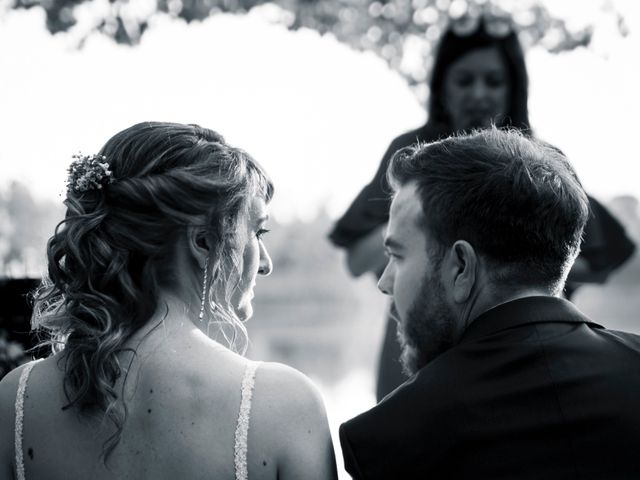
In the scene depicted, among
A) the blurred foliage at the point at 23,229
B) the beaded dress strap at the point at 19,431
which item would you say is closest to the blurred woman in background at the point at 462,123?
the blurred foliage at the point at 23,229

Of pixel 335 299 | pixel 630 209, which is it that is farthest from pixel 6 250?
pixel 335 299

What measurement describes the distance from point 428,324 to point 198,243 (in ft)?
2.10

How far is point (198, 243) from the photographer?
220 cm

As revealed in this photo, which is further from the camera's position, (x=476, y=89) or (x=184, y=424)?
(x=476, y=89)

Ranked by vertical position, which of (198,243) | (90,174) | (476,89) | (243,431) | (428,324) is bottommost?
(243,431)

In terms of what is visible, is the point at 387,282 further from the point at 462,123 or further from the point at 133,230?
the point at 462,123

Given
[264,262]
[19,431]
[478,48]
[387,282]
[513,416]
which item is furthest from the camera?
[478,48]

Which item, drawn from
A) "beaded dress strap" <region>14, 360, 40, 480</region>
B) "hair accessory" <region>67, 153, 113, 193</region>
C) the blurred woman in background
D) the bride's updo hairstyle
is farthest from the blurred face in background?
"beaded dress strap" <region>14, 360, 40, 480</region>

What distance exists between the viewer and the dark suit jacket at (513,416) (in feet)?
6.05

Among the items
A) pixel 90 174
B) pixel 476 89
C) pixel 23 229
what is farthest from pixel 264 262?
pixel 23 229

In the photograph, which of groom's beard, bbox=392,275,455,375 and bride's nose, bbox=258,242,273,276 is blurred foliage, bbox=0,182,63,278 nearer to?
bride's nose, bbox=258,242,273,276

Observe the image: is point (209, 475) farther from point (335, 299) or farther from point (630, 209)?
point (335, 299)

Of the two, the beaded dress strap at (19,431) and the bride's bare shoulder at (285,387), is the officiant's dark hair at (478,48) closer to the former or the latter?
the bride's bare shoulder at (285,387)

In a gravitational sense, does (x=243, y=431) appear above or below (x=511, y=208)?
below
